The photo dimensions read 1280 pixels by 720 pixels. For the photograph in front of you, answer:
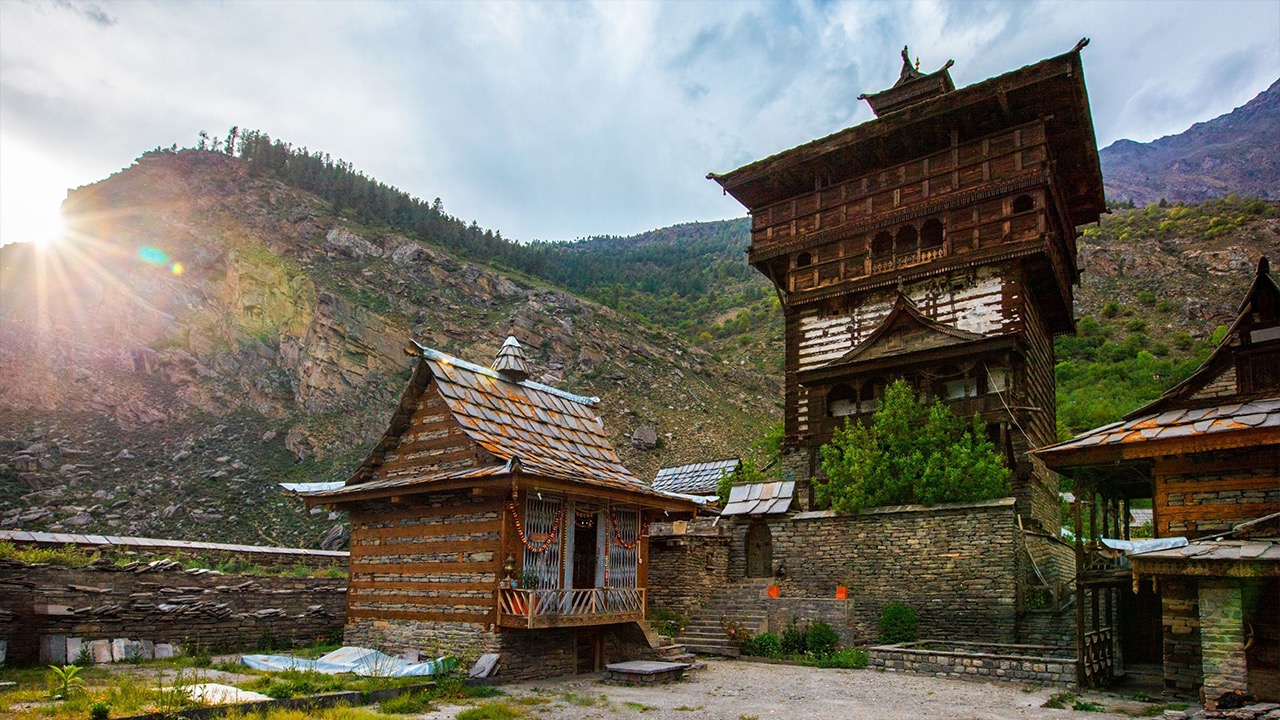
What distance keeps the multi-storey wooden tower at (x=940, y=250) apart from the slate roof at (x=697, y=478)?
9.65 metres

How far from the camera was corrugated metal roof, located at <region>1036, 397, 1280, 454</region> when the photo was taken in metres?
13.1

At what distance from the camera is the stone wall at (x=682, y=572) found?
2484 centimetres

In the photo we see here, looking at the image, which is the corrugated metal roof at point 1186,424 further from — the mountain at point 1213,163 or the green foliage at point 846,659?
the mountain at point 1213,163

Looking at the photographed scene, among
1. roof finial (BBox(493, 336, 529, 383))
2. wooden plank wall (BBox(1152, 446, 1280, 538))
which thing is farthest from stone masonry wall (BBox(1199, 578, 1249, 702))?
roof finial (BBox(493, 336, 529, 383))

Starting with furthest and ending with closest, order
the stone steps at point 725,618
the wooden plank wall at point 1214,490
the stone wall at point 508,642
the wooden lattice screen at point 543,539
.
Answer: the stone steps at point 725,618 → the wooden lattice screen at point 543,539 → the stone wall at point 508,642 → the wooden plank wall at point 1214,490

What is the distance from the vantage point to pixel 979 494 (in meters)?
21.4

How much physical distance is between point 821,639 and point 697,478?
18931 mm

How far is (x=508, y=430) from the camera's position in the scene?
1788 cm

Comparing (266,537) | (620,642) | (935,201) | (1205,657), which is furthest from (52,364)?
(1205,657)

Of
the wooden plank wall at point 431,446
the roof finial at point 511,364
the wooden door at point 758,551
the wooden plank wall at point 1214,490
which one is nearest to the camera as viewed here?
the wooden plank wall at point 1214,490

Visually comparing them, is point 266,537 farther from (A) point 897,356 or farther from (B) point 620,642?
(A) point 897,356

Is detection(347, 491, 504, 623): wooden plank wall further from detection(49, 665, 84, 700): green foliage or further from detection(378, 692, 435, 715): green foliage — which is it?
detection(49, 665, 84, 700): green foliage

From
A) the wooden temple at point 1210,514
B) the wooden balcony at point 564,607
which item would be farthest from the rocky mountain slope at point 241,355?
the wooden temple at point 1210,514

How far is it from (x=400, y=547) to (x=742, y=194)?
19.2m
